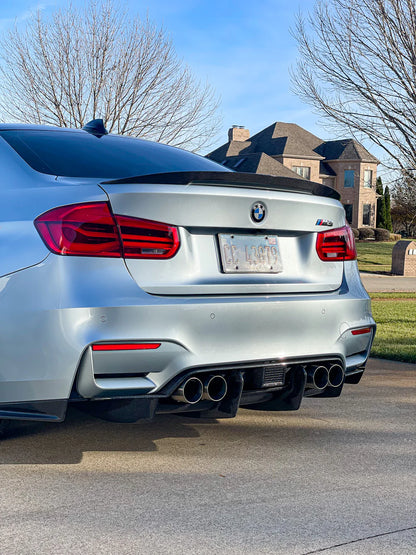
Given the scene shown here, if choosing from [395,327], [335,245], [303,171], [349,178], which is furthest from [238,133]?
[335,245]

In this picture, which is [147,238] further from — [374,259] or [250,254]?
[374,259]

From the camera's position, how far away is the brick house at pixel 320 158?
6294cm

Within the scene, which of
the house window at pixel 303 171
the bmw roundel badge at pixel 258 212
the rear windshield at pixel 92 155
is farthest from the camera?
the house window at pixel 303 171

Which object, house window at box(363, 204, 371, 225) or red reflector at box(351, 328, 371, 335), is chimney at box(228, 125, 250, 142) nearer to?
house window at box(363, 204, 371, 225)

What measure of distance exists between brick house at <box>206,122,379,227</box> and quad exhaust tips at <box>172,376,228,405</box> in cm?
5849

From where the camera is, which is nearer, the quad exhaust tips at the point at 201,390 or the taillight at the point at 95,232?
the taillight at the point at 95,232

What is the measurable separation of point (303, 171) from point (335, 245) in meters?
59.5

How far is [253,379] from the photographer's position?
4.02m

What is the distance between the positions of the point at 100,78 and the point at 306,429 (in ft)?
61.4

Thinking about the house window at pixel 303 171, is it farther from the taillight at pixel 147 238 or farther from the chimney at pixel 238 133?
the taillight at pixel 147 238

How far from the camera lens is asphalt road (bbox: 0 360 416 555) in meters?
3.07

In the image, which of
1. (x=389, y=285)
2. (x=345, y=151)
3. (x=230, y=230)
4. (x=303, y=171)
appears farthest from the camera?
(x=345, y=151)

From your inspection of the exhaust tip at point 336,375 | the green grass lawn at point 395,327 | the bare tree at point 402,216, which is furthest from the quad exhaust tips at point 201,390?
the bare tree at point 402,216

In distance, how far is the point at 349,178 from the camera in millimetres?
65312
